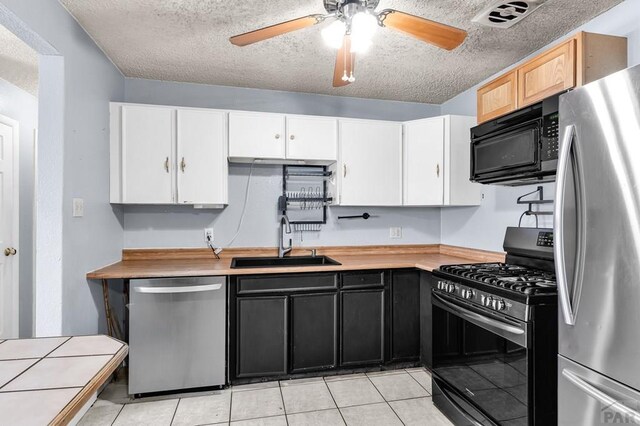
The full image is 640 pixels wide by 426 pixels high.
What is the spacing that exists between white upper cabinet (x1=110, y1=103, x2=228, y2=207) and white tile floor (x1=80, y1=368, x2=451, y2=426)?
1.41 metres

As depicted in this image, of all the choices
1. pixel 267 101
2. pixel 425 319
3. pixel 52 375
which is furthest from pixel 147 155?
pixel 425 319

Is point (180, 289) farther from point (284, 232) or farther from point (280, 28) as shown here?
point (280, 28)

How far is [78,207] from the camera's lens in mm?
2215

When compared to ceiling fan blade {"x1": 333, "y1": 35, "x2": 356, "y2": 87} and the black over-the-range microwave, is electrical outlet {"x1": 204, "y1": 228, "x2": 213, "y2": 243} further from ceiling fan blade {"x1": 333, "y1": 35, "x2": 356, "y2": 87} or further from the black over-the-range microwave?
the black over-the-range microwave

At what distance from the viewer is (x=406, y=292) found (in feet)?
9.34

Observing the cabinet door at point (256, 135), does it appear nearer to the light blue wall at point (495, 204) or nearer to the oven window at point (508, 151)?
the oven window at point (508, 151)

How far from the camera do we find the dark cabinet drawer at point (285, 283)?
2559mm

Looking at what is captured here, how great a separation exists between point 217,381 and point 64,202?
1.52 metres

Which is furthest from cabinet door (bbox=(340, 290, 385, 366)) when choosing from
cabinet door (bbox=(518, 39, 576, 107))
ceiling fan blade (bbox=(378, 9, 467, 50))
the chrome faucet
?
ceiling fan blade (bbox=(378, 9, 467, 50))

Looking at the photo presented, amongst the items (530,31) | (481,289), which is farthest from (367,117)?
(481,289)

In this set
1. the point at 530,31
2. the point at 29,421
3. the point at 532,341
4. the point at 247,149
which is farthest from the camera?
the point at 247,149

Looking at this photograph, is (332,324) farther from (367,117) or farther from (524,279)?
(367,117)

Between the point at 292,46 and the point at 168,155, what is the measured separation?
1250 millimetres

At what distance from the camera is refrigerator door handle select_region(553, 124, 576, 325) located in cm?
145
